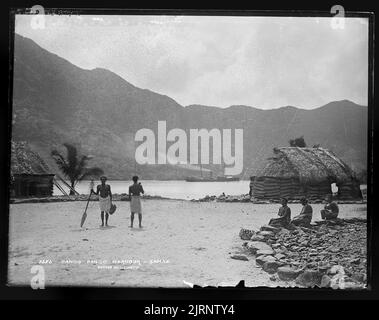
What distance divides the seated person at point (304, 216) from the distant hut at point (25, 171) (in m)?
3.00

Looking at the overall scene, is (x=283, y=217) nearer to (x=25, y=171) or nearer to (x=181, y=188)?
(x=181, y=188)

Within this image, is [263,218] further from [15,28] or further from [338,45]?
[15,28]

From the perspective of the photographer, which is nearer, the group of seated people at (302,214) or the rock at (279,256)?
the rock at (279,256)

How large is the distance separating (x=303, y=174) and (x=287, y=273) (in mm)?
1160

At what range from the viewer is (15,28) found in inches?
170

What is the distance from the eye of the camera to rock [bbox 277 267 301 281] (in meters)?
4.20

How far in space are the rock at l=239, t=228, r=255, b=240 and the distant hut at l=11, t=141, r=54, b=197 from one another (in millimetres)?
2362

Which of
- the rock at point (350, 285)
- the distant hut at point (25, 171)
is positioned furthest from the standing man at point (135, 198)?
the rock at point (350, 285)

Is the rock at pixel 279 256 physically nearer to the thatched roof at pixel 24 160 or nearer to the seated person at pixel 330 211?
the seated person at pixel 330 211

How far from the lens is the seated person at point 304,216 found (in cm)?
437

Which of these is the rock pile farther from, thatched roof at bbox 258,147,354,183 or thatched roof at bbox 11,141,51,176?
thatched roof at bbox 11,141,51,176

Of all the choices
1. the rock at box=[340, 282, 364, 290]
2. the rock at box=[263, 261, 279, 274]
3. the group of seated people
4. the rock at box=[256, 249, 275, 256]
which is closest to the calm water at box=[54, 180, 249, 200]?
the group of seated people

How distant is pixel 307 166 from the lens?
4.38 m

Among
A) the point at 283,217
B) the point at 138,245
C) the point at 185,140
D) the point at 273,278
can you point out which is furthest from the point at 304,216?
the point at 138,245
